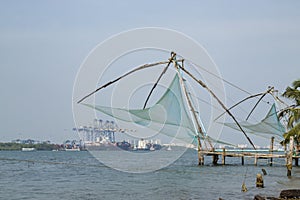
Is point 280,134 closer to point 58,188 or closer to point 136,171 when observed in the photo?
point 136,171

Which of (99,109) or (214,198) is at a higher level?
(99,109)

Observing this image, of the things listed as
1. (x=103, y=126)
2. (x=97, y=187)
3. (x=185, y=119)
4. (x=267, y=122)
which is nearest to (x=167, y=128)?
(x=185, y=119)

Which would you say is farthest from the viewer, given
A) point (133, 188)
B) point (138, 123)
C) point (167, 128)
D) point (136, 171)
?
point (136, 171)

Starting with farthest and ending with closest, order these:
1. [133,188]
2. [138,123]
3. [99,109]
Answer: [133,188] < [138,123] < [99,109]

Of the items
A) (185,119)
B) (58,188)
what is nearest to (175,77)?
(185,119)

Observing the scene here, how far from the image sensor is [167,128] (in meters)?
16.9

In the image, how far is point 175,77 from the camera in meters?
17.8

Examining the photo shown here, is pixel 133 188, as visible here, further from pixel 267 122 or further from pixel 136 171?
pixel 267 122

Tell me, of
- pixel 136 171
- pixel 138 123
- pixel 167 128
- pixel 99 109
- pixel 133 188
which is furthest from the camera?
pixel 136 171

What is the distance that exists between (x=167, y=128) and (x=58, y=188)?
15.9 feet

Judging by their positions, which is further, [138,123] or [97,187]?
[97,187]

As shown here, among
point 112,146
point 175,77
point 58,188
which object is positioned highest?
point 175,77

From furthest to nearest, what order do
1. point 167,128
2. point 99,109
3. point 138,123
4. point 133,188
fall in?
point 133,188 < point 167,128 < point 138,123 < point 99,109

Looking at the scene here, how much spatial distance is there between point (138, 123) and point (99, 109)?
180 cm
